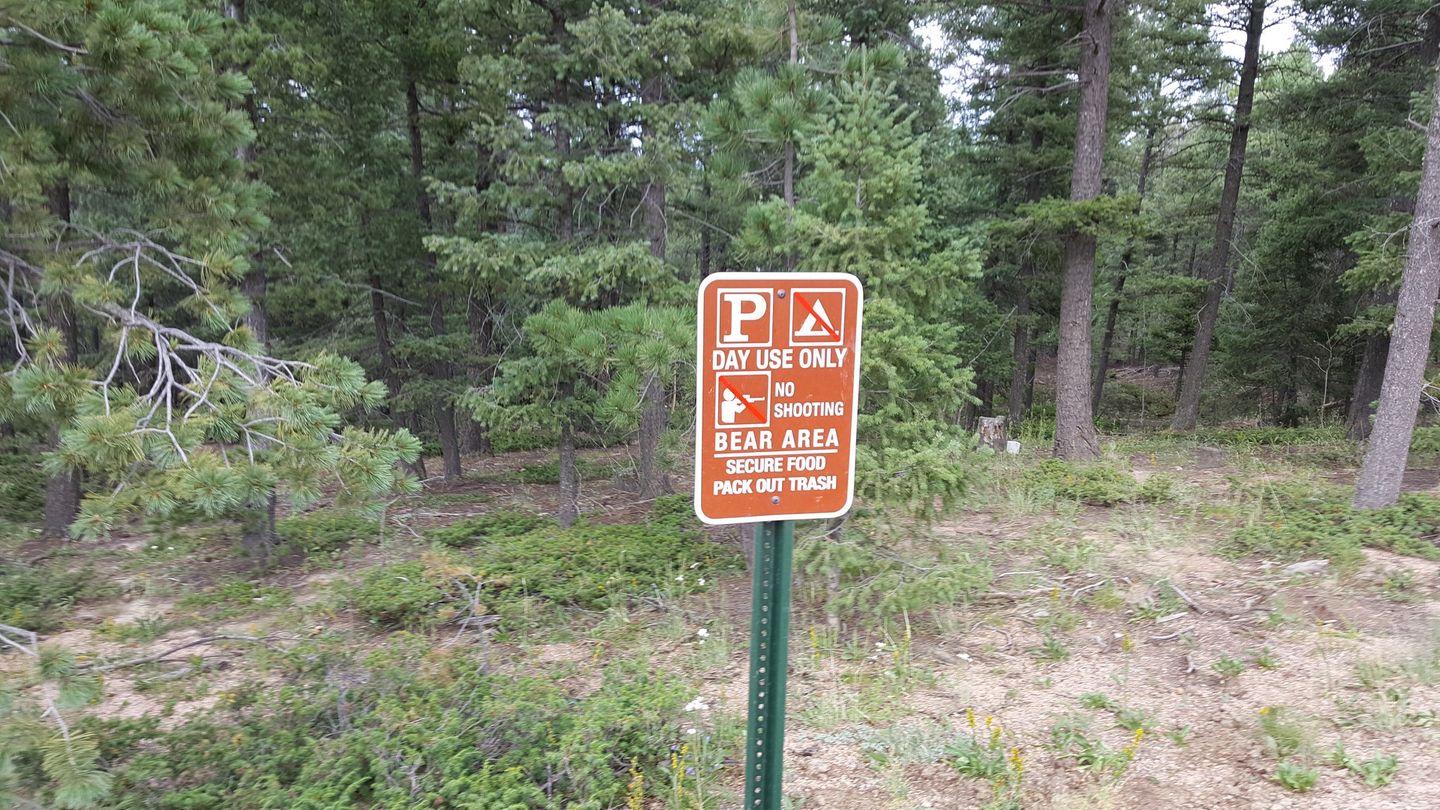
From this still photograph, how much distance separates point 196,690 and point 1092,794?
535cm

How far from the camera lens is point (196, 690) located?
5.01 m

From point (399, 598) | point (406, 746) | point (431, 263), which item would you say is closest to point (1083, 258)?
point (399, 598)

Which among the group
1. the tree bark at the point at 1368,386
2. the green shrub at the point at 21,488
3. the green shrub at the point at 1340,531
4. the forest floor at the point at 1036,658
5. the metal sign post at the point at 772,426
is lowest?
the green shrub at the point at 21,488

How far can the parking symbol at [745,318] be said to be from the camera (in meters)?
2.16

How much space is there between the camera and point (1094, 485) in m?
9.70

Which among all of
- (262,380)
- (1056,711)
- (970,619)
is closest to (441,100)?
(262,380)

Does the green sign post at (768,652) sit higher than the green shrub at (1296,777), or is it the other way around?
the green sign post at (768,652)

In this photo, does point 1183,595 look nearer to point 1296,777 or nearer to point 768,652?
point 1296,777

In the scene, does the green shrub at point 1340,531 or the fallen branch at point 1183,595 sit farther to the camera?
the green shrub at point 1340,531

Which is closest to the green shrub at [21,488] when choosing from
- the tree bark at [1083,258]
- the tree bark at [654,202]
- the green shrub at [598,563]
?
the green shrub at [598,563]

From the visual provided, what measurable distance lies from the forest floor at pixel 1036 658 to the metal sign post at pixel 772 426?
1.73m

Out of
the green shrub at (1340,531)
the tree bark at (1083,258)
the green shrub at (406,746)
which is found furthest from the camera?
the tree bark at (1083,258)

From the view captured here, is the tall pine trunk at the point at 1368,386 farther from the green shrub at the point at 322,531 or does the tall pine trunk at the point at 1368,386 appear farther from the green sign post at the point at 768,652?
the green shrub at the point at 322,531

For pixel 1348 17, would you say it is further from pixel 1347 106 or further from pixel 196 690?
pixel 196 690
